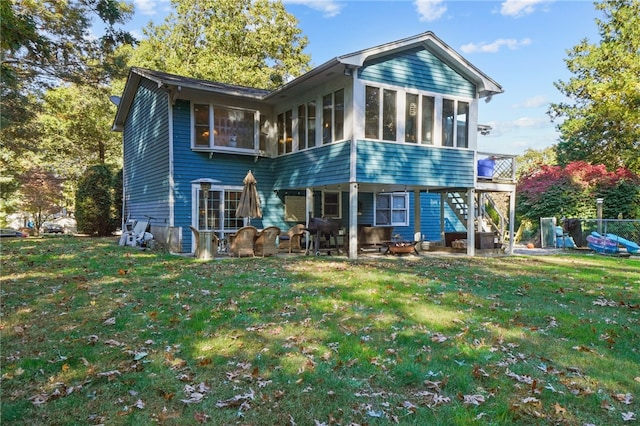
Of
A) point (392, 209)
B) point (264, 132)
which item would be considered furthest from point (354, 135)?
point (392, 209)

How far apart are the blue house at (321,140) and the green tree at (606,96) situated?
37.8 feet

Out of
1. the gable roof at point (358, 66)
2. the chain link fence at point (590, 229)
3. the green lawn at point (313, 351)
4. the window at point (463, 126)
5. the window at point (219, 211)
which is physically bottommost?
the green lawn at point (313, 351)

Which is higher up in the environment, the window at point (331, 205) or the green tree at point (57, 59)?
the green tree at point (57, 59)

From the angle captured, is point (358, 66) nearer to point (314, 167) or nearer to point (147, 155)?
point (314, 167)

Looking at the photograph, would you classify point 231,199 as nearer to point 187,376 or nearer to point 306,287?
point 306,287

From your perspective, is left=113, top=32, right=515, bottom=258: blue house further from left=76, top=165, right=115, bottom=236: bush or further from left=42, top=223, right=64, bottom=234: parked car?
left=42, top=223, right=64, bottom=234: parked car

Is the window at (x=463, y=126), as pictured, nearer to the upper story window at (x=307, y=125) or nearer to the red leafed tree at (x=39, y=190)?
the upper story window at (x=307, y=125)

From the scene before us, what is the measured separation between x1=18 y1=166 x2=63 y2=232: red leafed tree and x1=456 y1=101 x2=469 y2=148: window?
73.6 ft

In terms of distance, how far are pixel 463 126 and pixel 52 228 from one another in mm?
24545

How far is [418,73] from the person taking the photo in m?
11.9

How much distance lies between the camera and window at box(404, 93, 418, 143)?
11769 mm

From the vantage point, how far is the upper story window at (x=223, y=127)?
43.1ft

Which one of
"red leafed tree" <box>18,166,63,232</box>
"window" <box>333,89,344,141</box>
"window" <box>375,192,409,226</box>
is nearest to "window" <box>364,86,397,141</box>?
"window" <box>333,89,344,141</box>

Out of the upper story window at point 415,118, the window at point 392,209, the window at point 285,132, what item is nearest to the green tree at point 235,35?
A: the window at point 285,132
